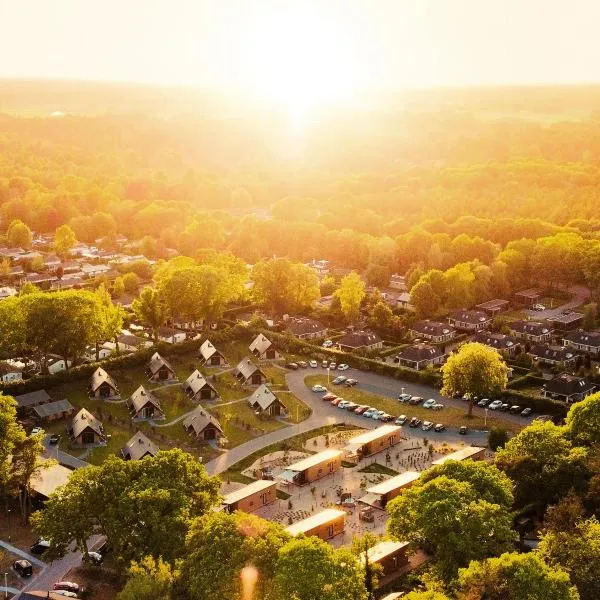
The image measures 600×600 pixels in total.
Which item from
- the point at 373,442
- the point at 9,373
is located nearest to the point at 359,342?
the point at 373,442

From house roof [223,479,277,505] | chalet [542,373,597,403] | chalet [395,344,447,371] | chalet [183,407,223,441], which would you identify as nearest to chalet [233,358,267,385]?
chalet [183,407,223,441]

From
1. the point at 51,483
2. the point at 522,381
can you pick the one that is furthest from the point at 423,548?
the point at 522,381

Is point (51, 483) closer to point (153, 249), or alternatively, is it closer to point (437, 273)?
point (437, 273)

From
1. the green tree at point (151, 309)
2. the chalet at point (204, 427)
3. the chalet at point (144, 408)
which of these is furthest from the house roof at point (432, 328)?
the chalet at point (144, 408)

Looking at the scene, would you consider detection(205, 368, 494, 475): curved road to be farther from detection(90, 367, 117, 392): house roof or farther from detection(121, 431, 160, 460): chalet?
detection(90, 367, 117, 392): house roof

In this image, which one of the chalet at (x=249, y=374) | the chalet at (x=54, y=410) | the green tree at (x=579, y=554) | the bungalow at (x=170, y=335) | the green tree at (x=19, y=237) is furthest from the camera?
the green tree at (x=19, y=237)

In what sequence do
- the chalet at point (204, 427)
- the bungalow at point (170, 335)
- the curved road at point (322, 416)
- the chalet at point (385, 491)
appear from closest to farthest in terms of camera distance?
the chalet at point (385, 491) < the curved road at point (322, 416) < the chalet at point (204, 427) < the bungalow at point (170, 335)

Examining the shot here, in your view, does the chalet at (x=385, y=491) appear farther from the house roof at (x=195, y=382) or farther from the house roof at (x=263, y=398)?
the house roof at (x=195, y=382)
